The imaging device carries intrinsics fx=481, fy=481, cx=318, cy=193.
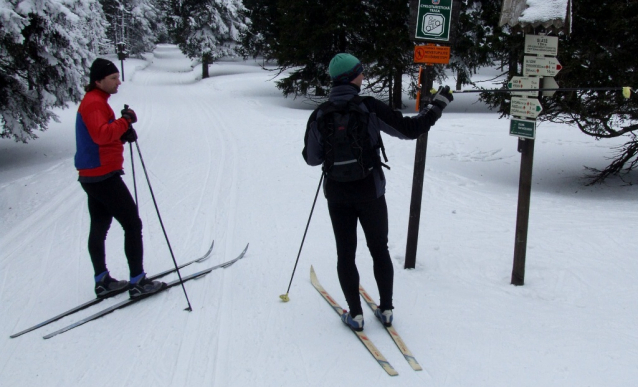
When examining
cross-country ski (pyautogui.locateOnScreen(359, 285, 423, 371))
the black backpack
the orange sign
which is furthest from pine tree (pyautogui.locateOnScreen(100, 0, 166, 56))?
cross-country ski (pyautogui.locateOnScreen(359, 285, 423, 371))

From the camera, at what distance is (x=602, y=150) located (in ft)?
39.0

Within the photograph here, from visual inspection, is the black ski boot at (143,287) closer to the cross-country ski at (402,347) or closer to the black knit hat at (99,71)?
the black knit hat at (99,71)

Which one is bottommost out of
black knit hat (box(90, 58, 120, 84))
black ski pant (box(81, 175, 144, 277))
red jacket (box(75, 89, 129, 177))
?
black ski pant (box(81, 175, 144, 277))

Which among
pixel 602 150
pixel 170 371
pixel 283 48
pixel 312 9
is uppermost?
pixel 312 9

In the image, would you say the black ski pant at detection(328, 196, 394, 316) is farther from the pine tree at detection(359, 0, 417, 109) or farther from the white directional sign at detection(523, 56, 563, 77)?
the pine tree at detection(359, 0, 417, 109)

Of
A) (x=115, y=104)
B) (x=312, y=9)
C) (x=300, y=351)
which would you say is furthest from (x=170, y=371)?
(x=115, y=104)

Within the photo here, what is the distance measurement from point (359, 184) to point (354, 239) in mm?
475

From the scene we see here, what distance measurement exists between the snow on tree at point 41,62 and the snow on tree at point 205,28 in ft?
80.8

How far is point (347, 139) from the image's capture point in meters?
3.29

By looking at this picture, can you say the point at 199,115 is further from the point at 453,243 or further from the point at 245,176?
the point at 453,243

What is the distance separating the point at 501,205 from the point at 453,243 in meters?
2.19

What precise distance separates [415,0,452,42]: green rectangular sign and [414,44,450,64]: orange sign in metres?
0.10

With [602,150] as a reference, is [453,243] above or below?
below

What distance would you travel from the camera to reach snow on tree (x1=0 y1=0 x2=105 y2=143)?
963 centimetres
